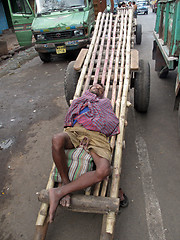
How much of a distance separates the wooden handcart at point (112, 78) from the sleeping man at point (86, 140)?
0.38 ft

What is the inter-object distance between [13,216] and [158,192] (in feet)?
5.39

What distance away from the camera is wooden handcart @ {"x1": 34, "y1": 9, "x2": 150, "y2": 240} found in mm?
1799

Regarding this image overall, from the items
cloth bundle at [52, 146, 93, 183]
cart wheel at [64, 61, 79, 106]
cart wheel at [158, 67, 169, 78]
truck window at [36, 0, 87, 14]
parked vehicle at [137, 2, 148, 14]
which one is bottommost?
cart wheel at [158, 67, 169, 78]

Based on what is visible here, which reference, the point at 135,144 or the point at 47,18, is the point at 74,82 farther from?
the point at 47,18

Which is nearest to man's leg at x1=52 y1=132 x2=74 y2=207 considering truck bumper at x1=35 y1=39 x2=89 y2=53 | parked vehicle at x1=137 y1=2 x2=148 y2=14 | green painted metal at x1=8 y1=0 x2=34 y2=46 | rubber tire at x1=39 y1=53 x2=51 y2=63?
truck bumper at x1=35 y1=39 x2=89 y2=53

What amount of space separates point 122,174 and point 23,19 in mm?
8222

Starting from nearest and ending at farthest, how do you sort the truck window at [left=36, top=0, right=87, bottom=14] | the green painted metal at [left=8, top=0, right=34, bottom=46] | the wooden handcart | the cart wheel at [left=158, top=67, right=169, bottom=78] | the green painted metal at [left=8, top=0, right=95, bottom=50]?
the wooden handcart, the cart wheel at [left=158, top=67, right=169, bottom=78], the green painted metal at [left=8, top=0, right=95, bottom=50], the truck window at [left=36, top=0, right=87, bottom=14], the green painted metal at [left=8, top=0, right=34, bottom=46]

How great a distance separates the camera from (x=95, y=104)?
225 centimetres

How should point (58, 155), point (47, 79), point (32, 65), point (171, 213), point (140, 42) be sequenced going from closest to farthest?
1. point (58, 155)
2. point (171, 213)
3. point (47, 79)
4. point (32, 65)
5. point (140, 42)

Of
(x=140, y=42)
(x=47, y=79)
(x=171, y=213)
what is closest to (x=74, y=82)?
(x=171, y=213)

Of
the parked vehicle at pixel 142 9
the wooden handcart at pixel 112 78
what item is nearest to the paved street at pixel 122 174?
the wooden handcart at pixel 112 78

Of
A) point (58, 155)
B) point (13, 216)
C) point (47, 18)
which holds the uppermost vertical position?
point (47, 18)

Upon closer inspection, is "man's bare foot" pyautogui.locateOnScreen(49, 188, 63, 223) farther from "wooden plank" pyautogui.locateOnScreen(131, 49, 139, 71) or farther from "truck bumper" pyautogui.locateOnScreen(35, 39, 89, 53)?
"truck bumper" pyautogui.locateOnScreen(35, 39, 89, 53)

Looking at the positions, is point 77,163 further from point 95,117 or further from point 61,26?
point 61,26
